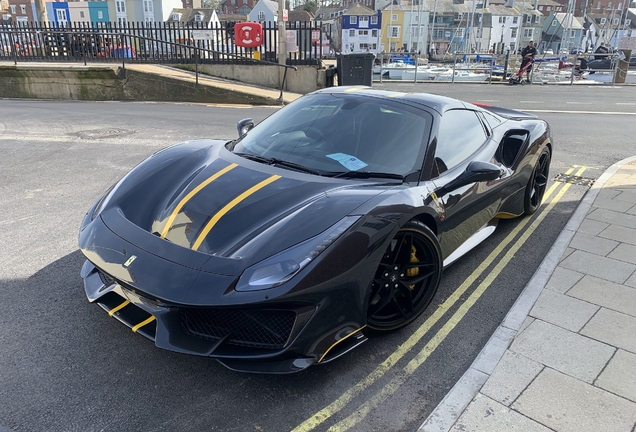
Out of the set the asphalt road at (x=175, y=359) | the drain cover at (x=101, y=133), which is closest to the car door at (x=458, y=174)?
the asphalt road at (x=175, y=359)

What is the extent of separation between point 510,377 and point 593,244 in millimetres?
2397

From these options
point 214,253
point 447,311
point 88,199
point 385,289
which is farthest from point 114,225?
point 88,199

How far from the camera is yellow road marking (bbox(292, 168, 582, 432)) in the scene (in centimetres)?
231

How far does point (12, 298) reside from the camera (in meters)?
3.16

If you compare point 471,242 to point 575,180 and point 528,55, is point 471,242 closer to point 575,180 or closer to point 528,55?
point 575,180

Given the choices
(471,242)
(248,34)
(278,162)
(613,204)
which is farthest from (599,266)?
(248,34)

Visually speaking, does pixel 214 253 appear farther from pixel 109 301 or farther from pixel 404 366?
pixel 404 366

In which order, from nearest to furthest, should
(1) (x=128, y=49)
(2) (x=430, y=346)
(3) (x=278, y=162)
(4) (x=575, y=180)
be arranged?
(2) (x=430, y=346) → (3) (x=278, y=162) → (4) (x=575, y=180) → (1) (x=128, y=49)

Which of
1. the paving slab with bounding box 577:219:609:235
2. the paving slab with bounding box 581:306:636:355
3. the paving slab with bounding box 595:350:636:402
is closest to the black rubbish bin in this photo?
the paving slab with bounding box 577:219:609:235

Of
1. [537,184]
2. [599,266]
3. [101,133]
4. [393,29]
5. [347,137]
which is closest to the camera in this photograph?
[347,137]

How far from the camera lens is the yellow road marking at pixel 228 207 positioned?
2.50 meters

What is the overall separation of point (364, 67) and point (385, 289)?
42.8ft

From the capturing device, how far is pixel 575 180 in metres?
6.51

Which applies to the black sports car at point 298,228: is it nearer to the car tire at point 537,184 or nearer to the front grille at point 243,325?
the front grille at point 243,325
